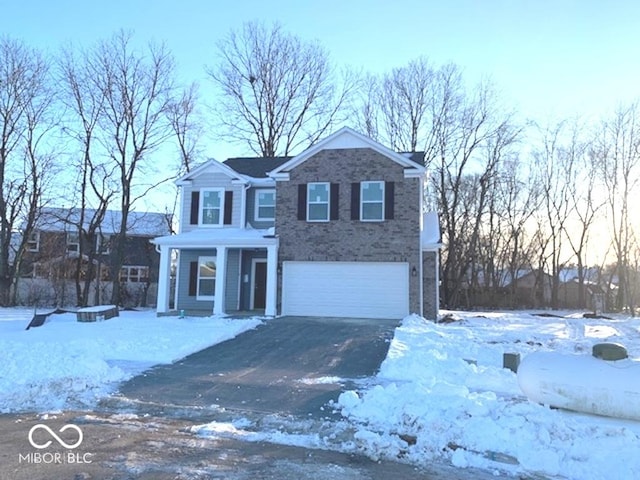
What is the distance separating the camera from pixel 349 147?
2034 centimetres

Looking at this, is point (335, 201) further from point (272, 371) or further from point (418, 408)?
point (418, 408)

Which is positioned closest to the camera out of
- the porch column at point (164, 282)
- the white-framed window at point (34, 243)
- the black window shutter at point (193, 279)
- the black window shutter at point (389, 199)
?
the black window shutter at point (389, 199)

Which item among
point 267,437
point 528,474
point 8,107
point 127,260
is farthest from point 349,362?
point 127,260

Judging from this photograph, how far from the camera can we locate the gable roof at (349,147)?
64.7 ft

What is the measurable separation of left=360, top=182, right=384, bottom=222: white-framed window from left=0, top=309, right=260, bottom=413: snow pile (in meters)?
5.83

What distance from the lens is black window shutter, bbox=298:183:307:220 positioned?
2031 centimetres

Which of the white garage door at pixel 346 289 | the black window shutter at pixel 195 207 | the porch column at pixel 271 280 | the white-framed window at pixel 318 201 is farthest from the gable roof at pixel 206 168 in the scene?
the white garage door at pixel 346 289

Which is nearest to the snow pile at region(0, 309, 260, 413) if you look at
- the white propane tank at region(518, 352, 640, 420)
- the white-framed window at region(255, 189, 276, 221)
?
the white-framed window at region(255, 189, 276, 221)

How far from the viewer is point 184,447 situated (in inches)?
223

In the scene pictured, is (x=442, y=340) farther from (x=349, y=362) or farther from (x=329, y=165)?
(x=329, y=165)

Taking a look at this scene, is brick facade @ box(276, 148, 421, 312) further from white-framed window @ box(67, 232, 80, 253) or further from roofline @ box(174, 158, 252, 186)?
white-framed window @ box(67, 232, 80, 253)

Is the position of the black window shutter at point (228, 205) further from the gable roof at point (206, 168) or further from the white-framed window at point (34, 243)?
the white-framed window at point (34, 243)
